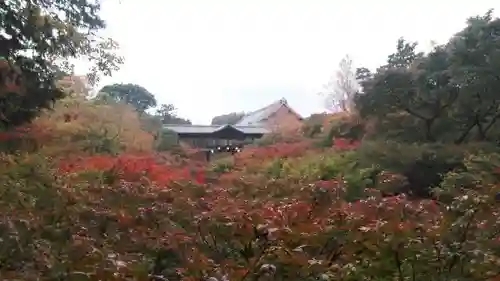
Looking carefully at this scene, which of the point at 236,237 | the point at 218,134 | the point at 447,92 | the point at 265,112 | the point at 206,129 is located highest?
the point at 265,112

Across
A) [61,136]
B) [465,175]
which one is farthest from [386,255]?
[61,136]

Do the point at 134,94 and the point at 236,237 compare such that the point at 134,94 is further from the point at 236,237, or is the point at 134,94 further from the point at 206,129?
the point at 236,237

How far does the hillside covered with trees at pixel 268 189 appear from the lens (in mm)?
2930

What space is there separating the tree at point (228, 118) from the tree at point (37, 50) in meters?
33.5

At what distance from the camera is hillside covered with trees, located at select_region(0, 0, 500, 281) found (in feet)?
9.61

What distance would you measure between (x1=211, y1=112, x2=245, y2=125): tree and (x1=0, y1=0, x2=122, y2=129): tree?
33528 millimetres

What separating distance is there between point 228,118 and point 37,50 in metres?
39.5

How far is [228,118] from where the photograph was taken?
1870 inches

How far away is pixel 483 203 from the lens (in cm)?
324

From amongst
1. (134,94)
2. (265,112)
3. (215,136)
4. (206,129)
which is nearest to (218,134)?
(215,136)

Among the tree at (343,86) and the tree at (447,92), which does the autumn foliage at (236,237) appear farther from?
the tree at (343,86)

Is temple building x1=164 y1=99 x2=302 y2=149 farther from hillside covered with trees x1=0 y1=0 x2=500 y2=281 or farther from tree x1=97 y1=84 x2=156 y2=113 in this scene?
tree x1=97 y1=84 x2=156 y2=113

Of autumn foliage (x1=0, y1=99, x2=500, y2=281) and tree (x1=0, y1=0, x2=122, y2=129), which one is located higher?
tree (x1=0, y1=0, x2=122, y2=129)

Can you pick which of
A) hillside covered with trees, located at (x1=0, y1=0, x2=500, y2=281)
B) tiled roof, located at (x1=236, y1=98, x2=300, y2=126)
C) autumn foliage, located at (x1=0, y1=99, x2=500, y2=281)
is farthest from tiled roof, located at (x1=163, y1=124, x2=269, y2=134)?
autumn foliage, located at (x1=0, y1=99, x2=500, y2=281)
